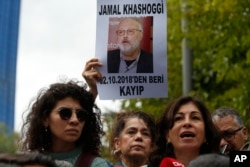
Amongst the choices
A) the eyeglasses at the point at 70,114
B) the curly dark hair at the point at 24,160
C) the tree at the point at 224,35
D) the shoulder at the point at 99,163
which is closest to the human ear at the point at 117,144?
the eyeglasses at the point at 70,114

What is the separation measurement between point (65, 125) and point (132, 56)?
0.87m

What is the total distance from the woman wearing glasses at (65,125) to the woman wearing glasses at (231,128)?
1198 millimetres

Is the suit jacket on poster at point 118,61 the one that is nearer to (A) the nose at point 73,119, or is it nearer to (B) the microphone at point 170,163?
(A) the nose at point 73,119

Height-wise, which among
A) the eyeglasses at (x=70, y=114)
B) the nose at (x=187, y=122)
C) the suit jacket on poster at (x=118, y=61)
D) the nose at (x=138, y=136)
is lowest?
the nose at (x=138, y=136)

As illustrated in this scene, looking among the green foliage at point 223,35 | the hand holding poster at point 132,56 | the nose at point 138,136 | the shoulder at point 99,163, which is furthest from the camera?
the green foliage at point 223,35

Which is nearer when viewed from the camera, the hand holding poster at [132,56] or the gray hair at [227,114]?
the hand holding poster at [132,56]

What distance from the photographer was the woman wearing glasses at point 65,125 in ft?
18.8

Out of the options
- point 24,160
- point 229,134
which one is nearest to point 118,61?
point 229,134

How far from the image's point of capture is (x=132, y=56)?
6.31 meters

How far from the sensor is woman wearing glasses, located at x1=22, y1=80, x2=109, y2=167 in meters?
5.73

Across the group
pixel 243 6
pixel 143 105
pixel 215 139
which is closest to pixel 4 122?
pixel 215 139

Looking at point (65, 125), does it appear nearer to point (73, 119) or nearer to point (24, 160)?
point (73, 119)

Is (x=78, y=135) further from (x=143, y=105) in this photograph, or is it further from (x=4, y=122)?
(x=143, y=105)

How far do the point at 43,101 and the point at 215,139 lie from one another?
117 cm
